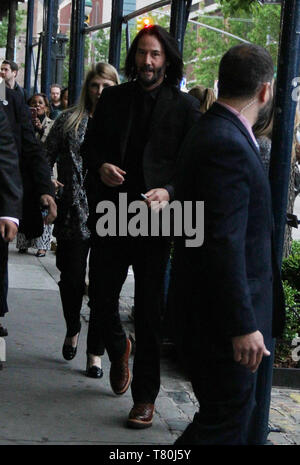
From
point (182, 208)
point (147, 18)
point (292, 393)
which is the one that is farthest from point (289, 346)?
point (147, 18)

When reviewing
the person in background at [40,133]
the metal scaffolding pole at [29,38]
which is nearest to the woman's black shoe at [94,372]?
the person in background at [40,133]

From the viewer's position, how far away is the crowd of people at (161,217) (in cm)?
334

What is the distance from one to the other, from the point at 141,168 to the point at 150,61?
0.57 m

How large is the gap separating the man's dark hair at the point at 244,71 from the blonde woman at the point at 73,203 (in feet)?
8.67

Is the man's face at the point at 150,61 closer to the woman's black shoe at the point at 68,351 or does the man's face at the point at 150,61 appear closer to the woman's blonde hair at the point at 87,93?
the woman's blonde hair at the point at 87,93

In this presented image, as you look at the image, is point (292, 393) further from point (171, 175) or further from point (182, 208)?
point (182, 208)

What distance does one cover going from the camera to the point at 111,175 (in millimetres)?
5074

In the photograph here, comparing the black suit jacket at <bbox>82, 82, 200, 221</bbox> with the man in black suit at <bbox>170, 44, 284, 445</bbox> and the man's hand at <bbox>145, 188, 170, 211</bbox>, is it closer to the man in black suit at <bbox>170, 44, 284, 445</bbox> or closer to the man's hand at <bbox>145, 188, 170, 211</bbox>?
the man's hand at <bbox>145, 188, 170, 211</bbox>

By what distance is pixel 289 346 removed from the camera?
6.42 metres

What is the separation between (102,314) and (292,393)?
152 centimetres

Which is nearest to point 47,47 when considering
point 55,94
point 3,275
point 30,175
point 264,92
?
point 55,94

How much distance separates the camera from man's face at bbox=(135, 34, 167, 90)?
5105 mm

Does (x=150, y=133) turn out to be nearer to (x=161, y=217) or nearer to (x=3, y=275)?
(x=161, y=217)

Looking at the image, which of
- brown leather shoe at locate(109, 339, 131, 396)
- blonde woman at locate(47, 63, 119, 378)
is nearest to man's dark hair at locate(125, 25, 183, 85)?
blonde woman at locate(47, 63, 119, 378)
